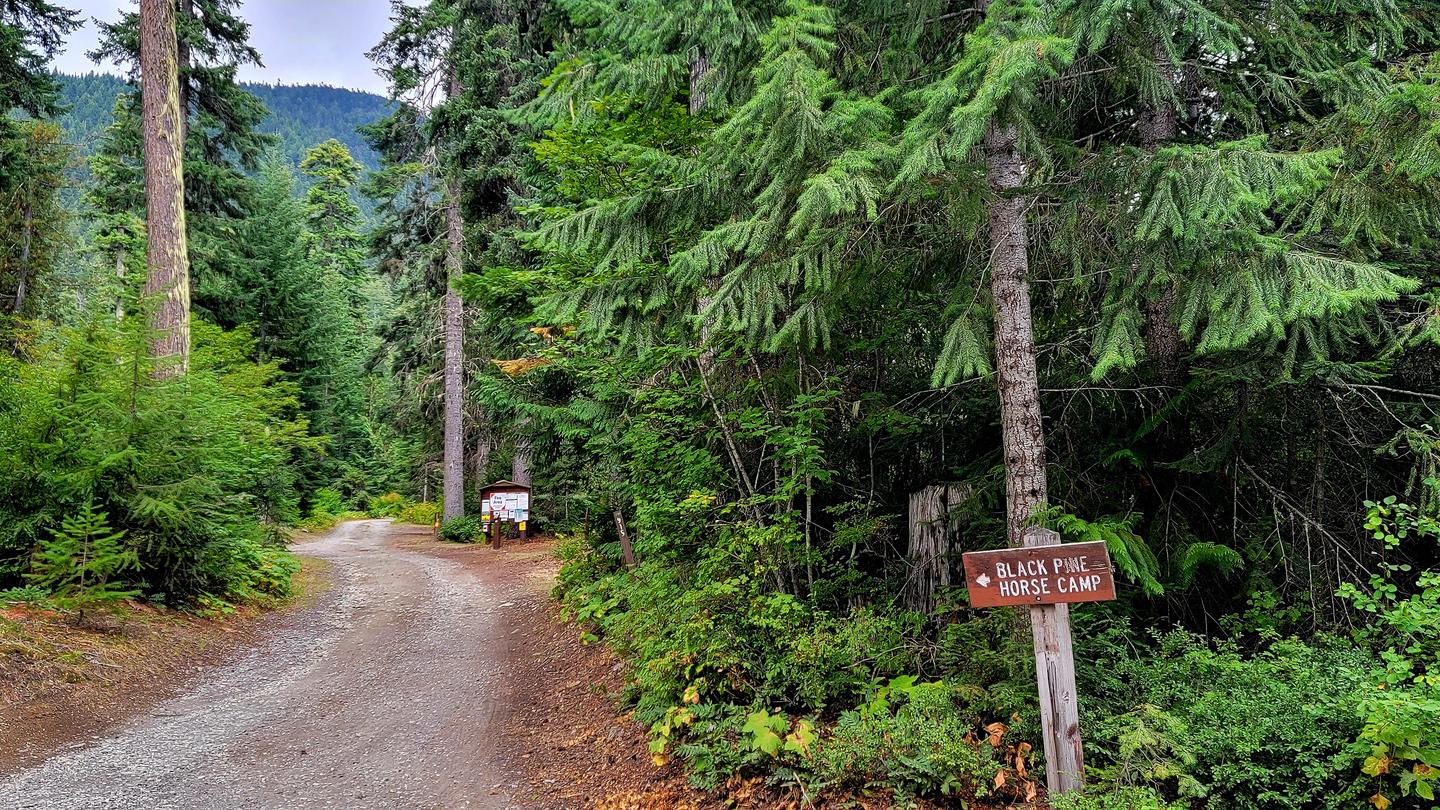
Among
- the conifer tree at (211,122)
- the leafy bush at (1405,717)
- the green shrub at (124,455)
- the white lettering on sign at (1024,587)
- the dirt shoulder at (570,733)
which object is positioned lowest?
the dirt shoulder at (570,733)

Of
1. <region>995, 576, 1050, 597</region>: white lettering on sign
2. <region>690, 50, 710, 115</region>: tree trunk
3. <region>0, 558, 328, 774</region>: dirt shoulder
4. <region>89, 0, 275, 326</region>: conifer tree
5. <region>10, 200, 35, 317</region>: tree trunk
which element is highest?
<region>89, 0, 275, 326</region>: conifer tree

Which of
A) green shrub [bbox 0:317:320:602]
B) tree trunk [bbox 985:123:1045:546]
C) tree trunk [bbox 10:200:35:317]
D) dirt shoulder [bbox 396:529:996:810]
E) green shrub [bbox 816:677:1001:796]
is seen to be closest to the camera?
green shrub [bbox 816:677:1001:796]

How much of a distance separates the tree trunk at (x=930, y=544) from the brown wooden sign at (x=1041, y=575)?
5.10ft

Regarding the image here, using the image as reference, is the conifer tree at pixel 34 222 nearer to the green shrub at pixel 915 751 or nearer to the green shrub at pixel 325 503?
the green shrub at pixel 325 503

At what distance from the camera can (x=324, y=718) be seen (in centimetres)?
594

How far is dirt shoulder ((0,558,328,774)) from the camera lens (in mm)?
5230

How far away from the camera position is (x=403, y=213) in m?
19.4

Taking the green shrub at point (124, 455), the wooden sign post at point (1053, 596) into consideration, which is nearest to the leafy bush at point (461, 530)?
the green shrub at point (124, 455)

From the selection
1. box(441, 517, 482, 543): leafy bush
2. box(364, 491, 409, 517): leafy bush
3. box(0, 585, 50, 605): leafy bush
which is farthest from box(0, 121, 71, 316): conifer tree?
box(364, 491, 409, 517): leafy bush

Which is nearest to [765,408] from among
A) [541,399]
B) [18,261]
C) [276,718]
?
[276,718]

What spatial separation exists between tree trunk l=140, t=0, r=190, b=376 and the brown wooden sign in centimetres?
1072

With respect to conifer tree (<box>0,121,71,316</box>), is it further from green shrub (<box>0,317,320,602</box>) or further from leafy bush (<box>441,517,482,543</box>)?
green shrub (<box>0,317,320,602</box>)

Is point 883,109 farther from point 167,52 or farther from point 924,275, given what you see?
point 167,52

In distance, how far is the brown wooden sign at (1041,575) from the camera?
3.54 meters
